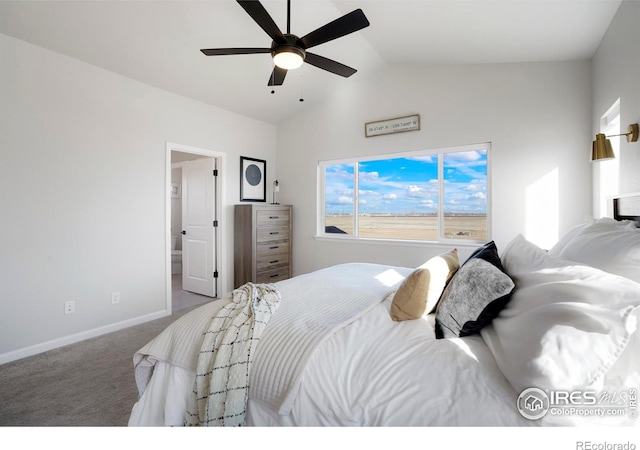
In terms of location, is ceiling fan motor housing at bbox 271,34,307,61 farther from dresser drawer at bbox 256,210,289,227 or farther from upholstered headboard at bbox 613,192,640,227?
dresser drawer at bbox 256,210,289,227

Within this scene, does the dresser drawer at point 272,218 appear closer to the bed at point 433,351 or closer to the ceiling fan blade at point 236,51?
the ceiling fan blade at point 236,51

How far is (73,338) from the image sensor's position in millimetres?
2820

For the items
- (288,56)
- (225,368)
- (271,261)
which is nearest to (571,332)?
(225,368)

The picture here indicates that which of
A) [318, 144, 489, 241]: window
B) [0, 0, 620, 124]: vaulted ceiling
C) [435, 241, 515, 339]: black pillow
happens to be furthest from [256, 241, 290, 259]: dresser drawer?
[435, 241, 515, 339]: black pillow

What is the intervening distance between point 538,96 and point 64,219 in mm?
4787

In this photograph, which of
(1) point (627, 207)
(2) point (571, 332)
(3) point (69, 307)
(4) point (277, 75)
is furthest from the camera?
(3) point (69, 307)

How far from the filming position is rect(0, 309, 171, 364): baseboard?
2.48 meters

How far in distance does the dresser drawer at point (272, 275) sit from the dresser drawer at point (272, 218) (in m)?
0.69

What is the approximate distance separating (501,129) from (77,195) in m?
4.37

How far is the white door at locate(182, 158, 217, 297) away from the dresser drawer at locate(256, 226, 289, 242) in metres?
0.67

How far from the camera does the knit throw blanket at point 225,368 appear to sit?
1193mm

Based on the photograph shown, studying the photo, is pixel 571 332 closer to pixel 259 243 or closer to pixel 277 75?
pixel 277 75

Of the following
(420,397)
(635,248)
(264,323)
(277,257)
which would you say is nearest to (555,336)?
(420,397)

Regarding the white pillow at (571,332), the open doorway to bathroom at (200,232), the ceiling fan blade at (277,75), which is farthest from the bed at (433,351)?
the open doorway to bathroom at (200,232)
